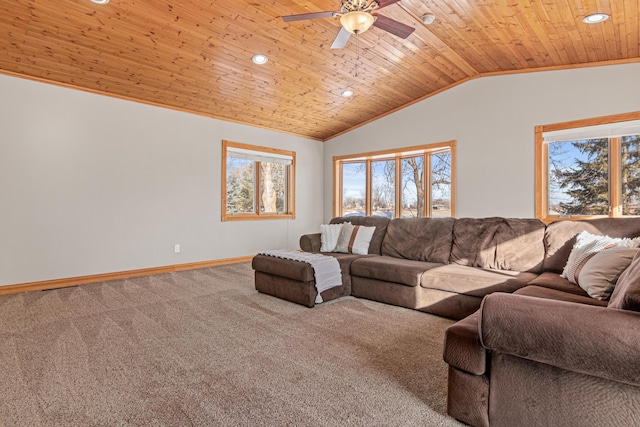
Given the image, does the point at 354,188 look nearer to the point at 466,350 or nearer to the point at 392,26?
the point at 392,26

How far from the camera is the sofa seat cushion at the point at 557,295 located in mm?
2172

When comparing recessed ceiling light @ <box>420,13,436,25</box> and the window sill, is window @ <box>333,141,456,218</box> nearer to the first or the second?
the window sill

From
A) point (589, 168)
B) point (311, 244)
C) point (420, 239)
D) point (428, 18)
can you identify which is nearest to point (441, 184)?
point (589, 168)

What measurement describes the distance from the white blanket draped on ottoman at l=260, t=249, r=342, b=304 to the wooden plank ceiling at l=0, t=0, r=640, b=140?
250 cm

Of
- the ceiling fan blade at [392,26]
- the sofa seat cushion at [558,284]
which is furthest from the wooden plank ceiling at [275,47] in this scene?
the sofa seat cushion at [558,284]

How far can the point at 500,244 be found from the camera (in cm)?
356

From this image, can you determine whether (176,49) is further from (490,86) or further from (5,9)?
(490,86)

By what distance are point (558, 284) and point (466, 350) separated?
1565 millimetres

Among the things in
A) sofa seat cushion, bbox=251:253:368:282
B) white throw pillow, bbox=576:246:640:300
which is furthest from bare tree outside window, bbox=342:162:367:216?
white throw pillow, bbox=576:246:640:300

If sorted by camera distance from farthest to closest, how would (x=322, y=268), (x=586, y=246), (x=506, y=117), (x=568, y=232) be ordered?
1. (x=506, y=117)
2. (x=322, y=268)
3. (x=568, y=232)
4. (x=586, y=246)

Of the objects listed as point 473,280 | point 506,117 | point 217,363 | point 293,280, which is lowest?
point 217,363

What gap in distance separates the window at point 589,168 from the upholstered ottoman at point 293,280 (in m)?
2.95

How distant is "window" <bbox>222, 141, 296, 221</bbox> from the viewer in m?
6.15

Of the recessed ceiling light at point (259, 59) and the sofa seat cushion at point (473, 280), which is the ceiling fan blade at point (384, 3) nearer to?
the recessed ceiling light at point (259, 59)
